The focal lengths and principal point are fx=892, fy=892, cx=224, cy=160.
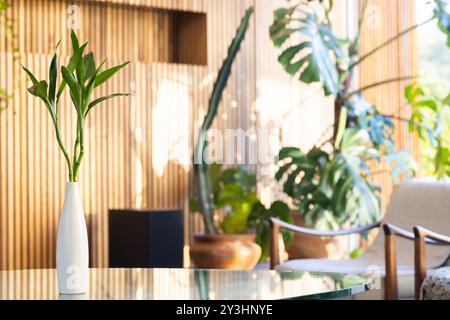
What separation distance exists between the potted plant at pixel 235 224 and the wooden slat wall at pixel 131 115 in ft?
1.30

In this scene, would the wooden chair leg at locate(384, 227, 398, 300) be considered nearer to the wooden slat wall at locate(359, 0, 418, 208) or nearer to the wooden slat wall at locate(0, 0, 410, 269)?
the wooden slat wall at locate(0, 0, 410, 269)

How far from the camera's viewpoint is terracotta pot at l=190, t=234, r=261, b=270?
6.14m

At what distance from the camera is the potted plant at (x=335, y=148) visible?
20.1 feet

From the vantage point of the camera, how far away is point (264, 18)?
7215 mm

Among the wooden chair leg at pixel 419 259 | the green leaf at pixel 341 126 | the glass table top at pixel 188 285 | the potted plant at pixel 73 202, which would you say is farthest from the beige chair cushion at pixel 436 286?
the green leaf at pixel 341 126

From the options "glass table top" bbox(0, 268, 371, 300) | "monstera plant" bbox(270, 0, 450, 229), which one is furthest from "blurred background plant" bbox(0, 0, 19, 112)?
"glass table top" bbox(0, 268, 371, 300)

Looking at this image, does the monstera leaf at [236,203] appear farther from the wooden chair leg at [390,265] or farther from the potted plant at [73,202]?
the potted plant at [73,202]

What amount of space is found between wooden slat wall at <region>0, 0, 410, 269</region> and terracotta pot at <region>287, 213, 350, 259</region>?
53cm

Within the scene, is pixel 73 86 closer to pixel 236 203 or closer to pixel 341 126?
Result: pixel 236 203

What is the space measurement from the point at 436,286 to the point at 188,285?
1158 mm

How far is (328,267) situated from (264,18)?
3.21 m

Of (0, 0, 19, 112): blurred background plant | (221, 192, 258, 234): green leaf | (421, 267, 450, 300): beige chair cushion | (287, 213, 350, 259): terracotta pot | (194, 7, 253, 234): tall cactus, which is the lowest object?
(287, 213, 350, 259): terracotta pot
